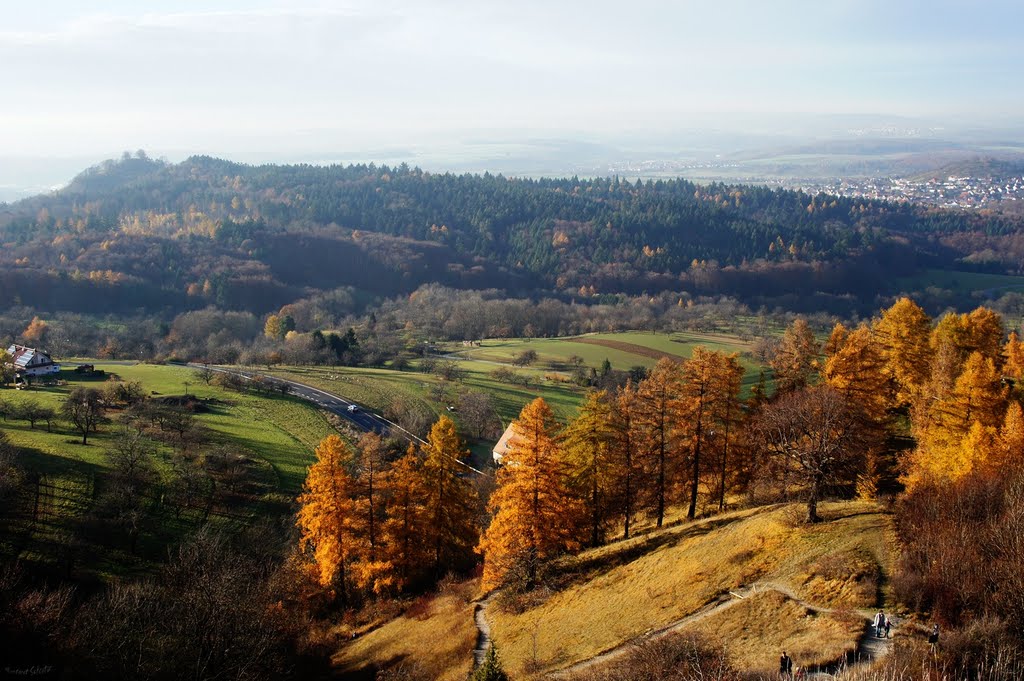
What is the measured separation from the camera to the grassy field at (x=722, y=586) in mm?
16531

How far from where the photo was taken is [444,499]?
101 ft

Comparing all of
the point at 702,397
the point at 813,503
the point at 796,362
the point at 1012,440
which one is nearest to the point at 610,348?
the point at 796,362

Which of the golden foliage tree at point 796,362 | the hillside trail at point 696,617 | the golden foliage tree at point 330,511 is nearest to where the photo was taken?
the hillside trail at point 696,617

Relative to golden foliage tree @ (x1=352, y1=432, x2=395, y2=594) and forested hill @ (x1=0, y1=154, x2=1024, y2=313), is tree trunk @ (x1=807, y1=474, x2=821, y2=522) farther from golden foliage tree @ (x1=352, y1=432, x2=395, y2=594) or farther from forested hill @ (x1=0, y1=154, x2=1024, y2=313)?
forested hill @ (x1=0, y1=154, x2=1024, y2=313)

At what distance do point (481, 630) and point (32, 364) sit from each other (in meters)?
61.3

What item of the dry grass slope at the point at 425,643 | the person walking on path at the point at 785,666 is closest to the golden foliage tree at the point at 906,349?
the dry grass slope at the point at 425,643

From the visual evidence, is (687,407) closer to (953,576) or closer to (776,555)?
(776,555)

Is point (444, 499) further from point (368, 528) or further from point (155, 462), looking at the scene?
point (155, 462)

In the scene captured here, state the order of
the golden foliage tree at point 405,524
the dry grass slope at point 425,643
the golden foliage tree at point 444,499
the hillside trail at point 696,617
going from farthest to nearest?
the golden foliage tree at point 444,499 < the golden foliage tree at point 405,524 < the dry grass slope at point 425,643 < the hillside trail at point 696,617

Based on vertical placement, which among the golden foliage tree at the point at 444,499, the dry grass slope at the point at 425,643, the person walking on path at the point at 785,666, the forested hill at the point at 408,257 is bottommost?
the dry grass slope at the point at 425,643

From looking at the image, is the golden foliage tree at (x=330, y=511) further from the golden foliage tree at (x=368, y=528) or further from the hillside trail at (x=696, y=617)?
the hillside trail at (x=696, y=617)

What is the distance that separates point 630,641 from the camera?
18641 mm

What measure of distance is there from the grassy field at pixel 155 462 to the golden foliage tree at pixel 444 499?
45.1 ft

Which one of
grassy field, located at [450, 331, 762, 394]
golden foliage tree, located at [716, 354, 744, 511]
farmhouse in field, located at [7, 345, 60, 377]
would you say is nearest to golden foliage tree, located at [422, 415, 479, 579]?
golden foliage tree, located at [716, 354, 744, 511]
